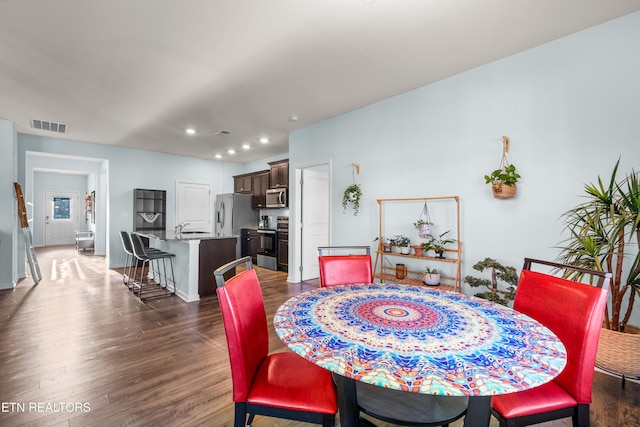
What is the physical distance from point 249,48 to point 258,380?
2532 millimetres

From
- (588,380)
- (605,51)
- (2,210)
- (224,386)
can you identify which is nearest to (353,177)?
(605,51)

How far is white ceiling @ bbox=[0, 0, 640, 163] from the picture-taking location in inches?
80.7

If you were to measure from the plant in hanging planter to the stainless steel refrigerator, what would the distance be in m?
3.77

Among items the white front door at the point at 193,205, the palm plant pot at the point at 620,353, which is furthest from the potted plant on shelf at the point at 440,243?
the white front door at the point at 193,205

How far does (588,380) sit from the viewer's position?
116 cm

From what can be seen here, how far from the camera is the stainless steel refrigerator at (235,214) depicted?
705cm

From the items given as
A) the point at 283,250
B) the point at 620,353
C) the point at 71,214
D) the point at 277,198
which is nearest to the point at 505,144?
the point at 620,353

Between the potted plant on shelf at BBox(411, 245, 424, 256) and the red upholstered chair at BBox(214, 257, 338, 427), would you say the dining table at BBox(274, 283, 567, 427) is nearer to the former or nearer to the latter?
the red upholstered chair at BBox(214, 257, 338, 427)

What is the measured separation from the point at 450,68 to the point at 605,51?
1.13 metres

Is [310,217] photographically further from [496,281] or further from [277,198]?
[496,281]

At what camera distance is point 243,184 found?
764 cm

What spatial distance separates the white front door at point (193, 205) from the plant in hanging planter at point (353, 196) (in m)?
4.93

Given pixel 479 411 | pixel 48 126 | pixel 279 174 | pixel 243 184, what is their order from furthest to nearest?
1. pixel 243 184
2. pixel 279 174
3. pixel 48 126
4. pixel 479 411

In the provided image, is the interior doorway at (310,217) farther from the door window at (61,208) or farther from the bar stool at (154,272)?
the door window at (61,208)
